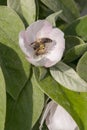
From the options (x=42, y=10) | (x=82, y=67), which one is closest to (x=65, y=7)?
(x=42, y=10)

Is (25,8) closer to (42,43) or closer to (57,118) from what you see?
(42,43)

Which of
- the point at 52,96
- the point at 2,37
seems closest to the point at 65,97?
the point at 52,96

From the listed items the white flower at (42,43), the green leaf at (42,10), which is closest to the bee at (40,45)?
the white flower at (42,43)

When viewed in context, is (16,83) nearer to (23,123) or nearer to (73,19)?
(23,123)

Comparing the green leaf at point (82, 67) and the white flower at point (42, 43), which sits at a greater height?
the white flower at point (42, 43)

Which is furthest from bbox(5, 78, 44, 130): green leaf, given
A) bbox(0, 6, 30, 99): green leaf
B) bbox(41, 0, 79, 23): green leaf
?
bbox(41, 0, 79, 23): green leaf

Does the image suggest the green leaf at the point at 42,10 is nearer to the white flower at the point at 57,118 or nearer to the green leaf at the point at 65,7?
the green leaf at the point at 65,7

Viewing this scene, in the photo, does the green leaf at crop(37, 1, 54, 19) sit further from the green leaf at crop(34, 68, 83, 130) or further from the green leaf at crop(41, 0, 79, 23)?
Answer: the green leaf at crop(34, 68, 83, 130)
